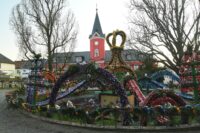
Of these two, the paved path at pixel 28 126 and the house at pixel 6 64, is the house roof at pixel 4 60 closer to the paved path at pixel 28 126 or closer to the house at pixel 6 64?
the house at pixel 6 64

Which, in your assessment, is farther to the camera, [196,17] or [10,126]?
[196,17]

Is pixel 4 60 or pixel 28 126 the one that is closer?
pixel 28 126

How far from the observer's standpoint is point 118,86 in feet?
46.7

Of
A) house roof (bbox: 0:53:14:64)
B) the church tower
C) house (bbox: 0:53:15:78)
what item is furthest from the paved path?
house roof (bbox: 0:53:14:64)

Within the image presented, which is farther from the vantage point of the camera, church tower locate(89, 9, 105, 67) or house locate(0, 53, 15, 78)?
house locate(0, 53, 15, 78)

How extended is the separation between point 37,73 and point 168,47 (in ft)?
38.7

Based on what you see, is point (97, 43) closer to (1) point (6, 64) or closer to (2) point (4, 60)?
(2) point (4, 60)

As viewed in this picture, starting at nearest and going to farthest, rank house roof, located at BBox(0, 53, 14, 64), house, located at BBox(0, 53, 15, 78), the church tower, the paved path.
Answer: the paved path, the church tower, house, located at BBox(0, 53, 15, 78), house roof, located at BBox(0, 53, 14, 64)

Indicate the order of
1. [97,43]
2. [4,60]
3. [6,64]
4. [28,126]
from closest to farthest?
[28,126]
[97,43]
[4,60]
[6,64]

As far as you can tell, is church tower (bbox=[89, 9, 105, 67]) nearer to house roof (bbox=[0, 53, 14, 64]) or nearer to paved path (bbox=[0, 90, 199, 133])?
house roof (bbox=[0, 53, 14, 64])

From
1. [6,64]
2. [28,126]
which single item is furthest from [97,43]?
[28,126]

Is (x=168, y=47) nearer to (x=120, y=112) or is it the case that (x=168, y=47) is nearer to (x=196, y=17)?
(x=196, y=17)

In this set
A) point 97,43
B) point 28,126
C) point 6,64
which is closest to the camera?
point 28,126

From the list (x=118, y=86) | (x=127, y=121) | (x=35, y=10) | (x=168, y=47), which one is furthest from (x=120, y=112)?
(x=35, y=10)
